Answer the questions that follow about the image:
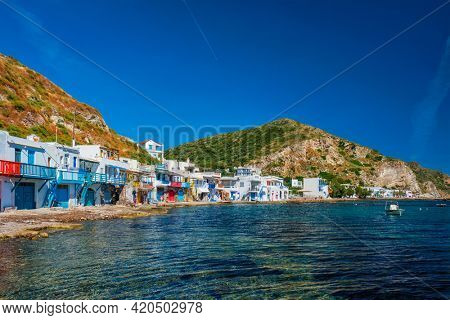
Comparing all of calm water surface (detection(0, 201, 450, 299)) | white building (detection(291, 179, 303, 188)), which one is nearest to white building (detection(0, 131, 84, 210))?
calm water surface (detection(0, 201, 450, 299))

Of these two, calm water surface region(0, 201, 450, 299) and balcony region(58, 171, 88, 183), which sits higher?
balcony region(58, 171, 88, 183)

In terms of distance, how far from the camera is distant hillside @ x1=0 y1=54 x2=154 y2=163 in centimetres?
7481

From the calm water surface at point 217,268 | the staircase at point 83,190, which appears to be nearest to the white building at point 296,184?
the staircase at point 83,190

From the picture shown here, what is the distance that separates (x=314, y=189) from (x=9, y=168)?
143m

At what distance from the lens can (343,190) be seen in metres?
177

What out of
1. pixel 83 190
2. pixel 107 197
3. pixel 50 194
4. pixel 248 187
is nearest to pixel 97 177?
pixel 83 190

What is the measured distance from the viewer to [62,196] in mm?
48406

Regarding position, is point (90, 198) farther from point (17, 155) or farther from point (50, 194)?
point (17, 155)

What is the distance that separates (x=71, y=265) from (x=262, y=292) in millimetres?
8542

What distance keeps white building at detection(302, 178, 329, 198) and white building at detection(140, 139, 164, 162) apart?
249 feet

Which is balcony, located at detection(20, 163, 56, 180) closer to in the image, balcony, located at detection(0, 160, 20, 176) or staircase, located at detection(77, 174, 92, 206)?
balcony, located at detection(0, 160, 20, 176)

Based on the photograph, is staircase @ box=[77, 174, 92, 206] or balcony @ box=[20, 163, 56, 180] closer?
balcony @ box=[20, 163, 56, 180]
